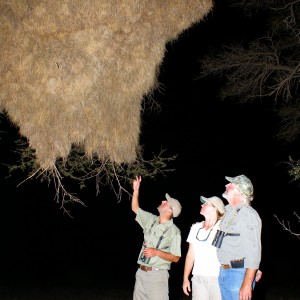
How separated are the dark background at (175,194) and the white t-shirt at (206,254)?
3.90m

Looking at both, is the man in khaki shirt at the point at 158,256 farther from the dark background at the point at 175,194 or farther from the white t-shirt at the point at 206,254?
the dark background at the point at 175,194

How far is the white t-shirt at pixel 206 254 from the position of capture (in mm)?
4141

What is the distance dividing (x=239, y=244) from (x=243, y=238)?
0.17 ft

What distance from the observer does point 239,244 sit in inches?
142

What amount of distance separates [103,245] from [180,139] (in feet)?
24.0

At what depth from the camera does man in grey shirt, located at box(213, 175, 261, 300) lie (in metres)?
3.54

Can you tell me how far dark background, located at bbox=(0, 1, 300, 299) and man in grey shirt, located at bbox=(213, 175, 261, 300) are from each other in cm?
421

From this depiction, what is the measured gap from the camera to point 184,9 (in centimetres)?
387

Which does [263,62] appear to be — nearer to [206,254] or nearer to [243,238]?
[206,254]

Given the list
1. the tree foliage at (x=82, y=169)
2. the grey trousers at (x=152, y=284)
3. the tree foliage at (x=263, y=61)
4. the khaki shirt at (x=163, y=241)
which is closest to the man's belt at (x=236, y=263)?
the khaki shirt at (x=163, y=241)

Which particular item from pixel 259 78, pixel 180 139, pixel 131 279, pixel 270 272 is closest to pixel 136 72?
pixel 259 78

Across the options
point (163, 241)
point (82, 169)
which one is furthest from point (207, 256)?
point (82, 169)

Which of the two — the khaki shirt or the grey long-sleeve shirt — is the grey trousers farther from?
the grey long-sleeve shirt

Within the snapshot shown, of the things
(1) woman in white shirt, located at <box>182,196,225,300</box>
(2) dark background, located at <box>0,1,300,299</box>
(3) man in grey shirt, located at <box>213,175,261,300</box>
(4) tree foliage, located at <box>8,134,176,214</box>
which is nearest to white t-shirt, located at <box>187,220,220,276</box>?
(1) woman in white shirt, located at <box>182,196,225,300</box>
